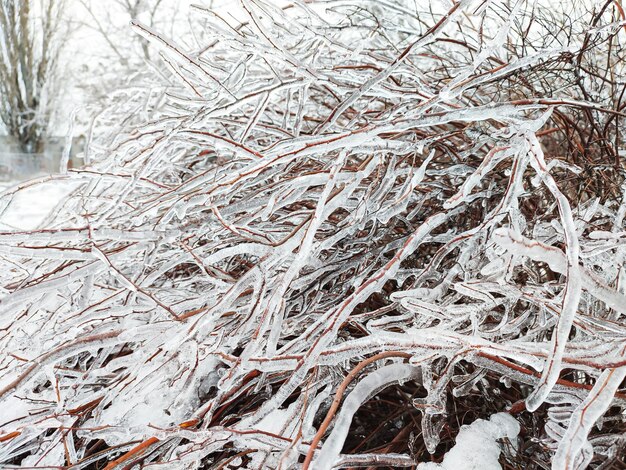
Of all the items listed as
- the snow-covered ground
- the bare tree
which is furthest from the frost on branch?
the bare tree

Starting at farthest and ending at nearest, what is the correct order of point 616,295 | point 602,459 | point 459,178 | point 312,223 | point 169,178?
point 169,178 → point 459,178 → point 602,459 → point 312,223 → point 616,295

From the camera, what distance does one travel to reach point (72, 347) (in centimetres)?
94

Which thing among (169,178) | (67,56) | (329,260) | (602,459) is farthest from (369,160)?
(67,56)

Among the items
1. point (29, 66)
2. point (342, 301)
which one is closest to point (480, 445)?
point (342, 301)

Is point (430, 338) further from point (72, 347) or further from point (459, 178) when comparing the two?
point (459, 178)

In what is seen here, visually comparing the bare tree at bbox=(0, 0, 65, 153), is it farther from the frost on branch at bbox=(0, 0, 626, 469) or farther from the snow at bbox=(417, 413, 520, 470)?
the snow at bbox=(417, 413, 520, 470)

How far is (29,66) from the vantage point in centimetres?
1341

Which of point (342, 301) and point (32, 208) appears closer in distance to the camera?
point (342, 301)

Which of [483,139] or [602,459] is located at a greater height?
[483,139]

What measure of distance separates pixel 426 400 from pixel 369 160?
1.70 feet

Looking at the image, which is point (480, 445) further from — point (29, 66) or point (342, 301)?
point (29, 66)

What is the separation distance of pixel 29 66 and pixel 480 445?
1516cm

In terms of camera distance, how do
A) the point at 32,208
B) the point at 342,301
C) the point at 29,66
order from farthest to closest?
the point at 29,66 < the point at 32,208 < the point at 342,301

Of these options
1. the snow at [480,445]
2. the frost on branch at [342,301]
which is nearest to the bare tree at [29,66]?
the frost on branch at [342,301]
